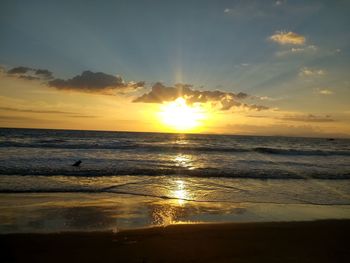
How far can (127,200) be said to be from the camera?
40.1 feet

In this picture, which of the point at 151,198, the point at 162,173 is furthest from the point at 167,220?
the point at 162,173

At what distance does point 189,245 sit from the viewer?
7.44 meters

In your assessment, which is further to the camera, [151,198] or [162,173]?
[162,173]

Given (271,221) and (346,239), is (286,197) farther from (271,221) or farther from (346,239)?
(346,239)

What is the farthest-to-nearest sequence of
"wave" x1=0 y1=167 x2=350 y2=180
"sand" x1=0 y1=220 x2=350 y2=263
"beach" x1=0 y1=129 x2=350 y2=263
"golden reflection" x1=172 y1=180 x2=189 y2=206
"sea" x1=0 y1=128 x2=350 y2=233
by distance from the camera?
"wave" x1=0 y1=167 x2=350 y2=180, "golden reflection" x1=172 y1=180 x2=189 y2=206, "sea" x1=0 y1=128 x2=350 y2=233, "beach" x1=0 y1=129 x2=350 y2=263, "sand" x1=0 y1=220 x2=350 y2=263

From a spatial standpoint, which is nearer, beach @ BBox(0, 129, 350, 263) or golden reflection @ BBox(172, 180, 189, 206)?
beach @ BBox(0, 129, 350, 263)

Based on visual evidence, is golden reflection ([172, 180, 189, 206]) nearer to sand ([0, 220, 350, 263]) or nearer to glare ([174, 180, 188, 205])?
glare ([174, 180, 188, 205])

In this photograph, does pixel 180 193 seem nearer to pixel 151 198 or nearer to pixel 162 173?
pixel 151 198

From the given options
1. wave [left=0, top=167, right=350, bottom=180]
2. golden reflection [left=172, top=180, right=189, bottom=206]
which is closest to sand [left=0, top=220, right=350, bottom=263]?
golden reflection [left=172, top=180, right=189, bottom=206]

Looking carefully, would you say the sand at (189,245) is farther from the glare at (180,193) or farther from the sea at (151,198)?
the glare at (180,193)

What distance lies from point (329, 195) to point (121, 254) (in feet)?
36.2

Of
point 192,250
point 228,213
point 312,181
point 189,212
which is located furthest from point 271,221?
point 312,181

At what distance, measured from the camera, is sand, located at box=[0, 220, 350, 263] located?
668 cm

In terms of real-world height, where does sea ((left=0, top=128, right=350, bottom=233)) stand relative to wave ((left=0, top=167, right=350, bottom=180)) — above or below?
below
